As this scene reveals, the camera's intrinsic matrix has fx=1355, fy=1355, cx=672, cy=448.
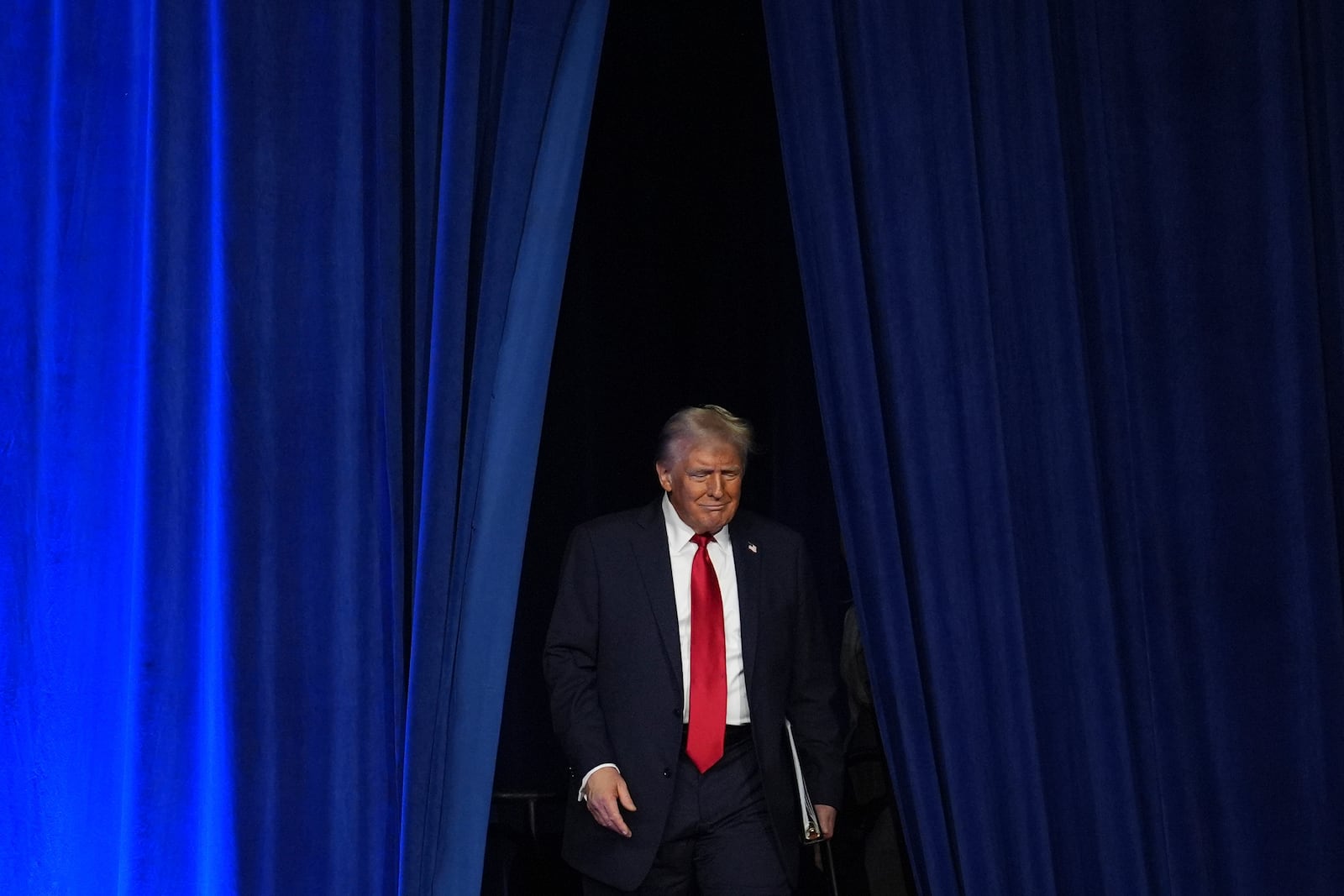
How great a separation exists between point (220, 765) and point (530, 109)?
1.38 meters

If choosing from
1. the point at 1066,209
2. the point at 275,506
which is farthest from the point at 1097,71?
the point at 275,506

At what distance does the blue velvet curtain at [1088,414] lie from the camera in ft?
9.04

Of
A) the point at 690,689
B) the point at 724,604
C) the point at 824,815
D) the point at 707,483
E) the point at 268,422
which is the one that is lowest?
the point at 824,815

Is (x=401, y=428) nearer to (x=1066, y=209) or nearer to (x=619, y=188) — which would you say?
(x=1066, y=209)

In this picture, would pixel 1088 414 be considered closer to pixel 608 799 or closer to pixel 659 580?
pixel 659 580

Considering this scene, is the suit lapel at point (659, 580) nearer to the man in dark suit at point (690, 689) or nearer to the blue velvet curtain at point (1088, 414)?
the man in dark suit at point (690, 689)

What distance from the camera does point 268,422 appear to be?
257 cm

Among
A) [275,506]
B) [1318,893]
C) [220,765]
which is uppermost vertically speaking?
[275,506]

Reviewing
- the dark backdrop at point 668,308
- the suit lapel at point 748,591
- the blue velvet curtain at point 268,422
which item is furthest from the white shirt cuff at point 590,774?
the dark backdrop at point 668,308

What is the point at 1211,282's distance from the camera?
10.4ft

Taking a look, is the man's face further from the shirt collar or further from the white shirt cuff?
the white shirt cuff

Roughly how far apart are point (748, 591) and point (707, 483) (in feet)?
0.90

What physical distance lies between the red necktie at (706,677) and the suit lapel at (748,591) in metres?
0.06

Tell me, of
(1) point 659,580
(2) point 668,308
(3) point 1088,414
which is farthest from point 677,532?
(2) point 668,308
